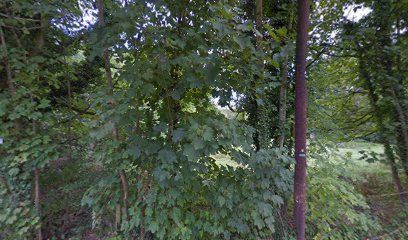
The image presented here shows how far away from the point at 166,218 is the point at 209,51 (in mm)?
1979

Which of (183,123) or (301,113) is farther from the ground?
(301,113)

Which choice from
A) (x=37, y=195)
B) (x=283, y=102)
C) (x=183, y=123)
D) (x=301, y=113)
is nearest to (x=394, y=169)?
(x=283, y=102)

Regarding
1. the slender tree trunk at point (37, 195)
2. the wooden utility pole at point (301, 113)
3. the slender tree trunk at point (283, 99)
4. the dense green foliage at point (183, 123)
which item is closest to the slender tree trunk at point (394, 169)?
the dense green foliage at point (183, 123)

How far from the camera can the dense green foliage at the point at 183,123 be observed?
2531mm

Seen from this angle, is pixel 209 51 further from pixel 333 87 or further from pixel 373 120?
pixel 333 87

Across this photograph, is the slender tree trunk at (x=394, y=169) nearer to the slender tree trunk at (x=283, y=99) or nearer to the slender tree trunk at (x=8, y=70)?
the slender tree trunk at (x=283, y=99)

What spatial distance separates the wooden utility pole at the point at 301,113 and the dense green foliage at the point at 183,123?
0.18 metres

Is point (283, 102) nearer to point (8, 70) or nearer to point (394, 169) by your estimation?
point (394, 169)

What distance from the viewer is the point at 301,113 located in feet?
9.37

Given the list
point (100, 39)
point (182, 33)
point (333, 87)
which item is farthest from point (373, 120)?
point (100, 39)

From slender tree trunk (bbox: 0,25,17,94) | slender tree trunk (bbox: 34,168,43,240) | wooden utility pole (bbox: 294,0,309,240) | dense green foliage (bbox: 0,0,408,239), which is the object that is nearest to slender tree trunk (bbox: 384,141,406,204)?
dense green foliage (bbox: 0,0,408,239)

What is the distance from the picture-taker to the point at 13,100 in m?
2.91

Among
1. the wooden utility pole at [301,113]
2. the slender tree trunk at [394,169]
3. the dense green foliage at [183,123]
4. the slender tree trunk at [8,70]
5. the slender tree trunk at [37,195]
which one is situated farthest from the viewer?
the slender tree trunk at [394,169]

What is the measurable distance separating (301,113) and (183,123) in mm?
1386
